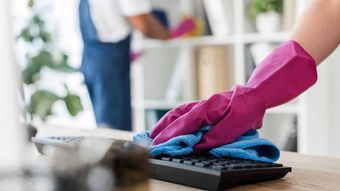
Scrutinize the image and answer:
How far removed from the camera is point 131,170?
37 centimetres

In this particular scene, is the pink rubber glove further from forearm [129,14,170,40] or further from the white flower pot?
the white flower pot

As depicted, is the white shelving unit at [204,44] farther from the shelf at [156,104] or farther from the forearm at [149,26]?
the forearm at [149,26]

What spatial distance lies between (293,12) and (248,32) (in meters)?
0.28

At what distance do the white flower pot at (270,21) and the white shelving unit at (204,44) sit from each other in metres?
0.03

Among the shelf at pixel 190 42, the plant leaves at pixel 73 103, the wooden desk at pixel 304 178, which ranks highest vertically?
the wooden desk at pixel 304 178

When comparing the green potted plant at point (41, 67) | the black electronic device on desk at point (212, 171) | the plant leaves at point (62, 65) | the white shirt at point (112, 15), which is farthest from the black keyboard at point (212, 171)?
the plant leaves at point (62, 65)

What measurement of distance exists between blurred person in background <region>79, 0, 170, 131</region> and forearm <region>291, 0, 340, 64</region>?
135 cm

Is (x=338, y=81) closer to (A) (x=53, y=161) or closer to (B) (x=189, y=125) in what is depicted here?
(B) (x=189, y=125)

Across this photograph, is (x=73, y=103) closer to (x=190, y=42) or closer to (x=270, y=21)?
(x=190, y=42)

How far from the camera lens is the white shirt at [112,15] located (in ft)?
6.95

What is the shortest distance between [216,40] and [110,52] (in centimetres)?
60

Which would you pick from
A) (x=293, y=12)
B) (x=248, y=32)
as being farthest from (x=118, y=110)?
(x=293, y=12)

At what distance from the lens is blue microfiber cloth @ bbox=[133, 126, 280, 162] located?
618mm

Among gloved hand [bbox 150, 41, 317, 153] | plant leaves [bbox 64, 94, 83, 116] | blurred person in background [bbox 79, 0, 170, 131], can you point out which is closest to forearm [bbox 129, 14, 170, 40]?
blurred person in background [bbox 79, 0, 170, 131]
